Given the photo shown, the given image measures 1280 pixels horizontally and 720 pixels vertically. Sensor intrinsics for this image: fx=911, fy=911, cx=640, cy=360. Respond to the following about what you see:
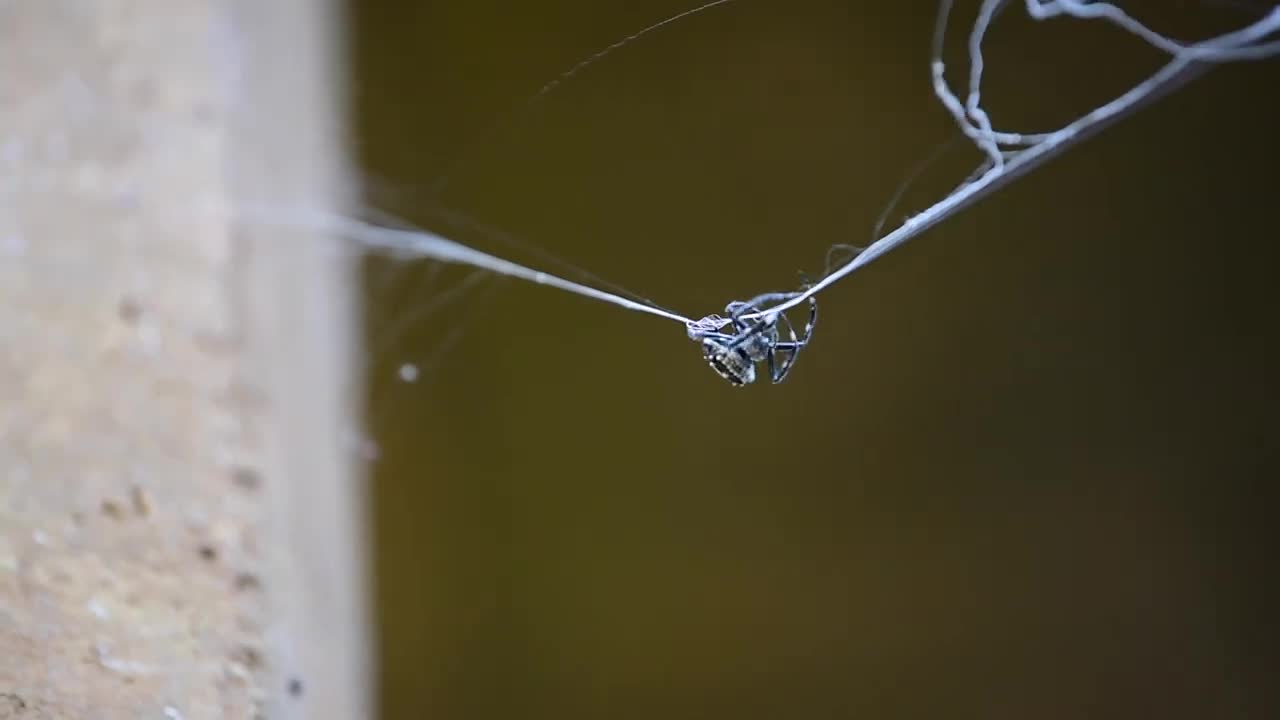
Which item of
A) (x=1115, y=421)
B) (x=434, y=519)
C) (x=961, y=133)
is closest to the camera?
(x=961, y=133)

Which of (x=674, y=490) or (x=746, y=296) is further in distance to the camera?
(x=674, y=490)

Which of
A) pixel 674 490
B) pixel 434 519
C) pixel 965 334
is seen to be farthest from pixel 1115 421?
pixel 434 519

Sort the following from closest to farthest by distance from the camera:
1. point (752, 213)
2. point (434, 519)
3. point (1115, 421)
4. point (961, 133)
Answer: point (961, 133), point (752, 213), point (1115, 421), point (434, 519)

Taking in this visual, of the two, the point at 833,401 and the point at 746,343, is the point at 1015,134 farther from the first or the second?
the point at 833,401

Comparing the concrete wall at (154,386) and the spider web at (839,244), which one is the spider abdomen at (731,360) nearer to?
the spider web at (839,244)

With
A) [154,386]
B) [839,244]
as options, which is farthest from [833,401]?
[154,386]

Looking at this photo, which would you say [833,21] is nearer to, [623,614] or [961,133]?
[961,133]
